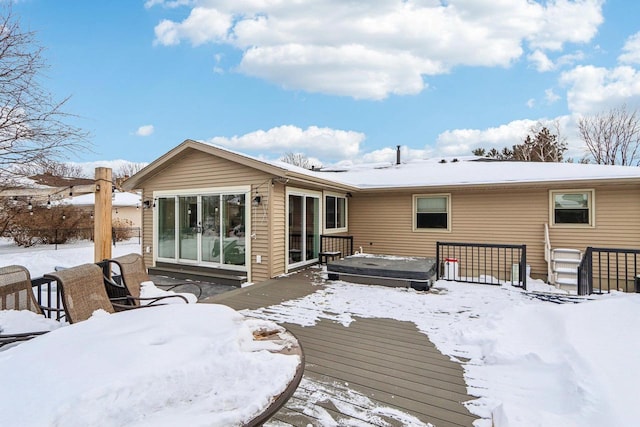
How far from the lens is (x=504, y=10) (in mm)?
8039

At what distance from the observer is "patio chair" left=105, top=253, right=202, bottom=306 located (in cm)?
364

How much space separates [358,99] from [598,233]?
10.5 metres

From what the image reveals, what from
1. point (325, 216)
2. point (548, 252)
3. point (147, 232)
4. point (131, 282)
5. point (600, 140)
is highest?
point (600, 140)

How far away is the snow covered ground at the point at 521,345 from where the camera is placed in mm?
2113

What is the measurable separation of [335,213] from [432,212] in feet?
9.71

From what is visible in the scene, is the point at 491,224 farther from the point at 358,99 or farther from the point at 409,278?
the point at 358,99

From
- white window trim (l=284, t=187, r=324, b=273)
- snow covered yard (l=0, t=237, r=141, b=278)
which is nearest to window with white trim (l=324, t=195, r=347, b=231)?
white window trim (l=284, t=187, r=324, b=273)

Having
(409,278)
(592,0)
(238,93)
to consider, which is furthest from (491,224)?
(238,93)

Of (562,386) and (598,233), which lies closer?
(562,386)

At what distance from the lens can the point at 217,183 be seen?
7.71 m

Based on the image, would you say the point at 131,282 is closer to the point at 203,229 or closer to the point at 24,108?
the point at 203,229

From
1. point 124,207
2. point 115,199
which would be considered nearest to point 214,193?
point 115,199

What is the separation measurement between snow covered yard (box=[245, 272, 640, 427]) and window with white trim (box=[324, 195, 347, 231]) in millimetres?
3801

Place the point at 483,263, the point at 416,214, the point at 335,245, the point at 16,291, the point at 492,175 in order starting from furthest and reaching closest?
the point at 416,214 → the point at 335,245 → the point at 483,263 → the point at 492,175 → the point at 16,291
